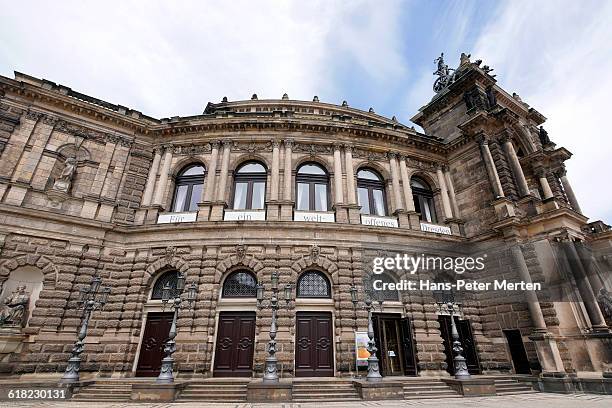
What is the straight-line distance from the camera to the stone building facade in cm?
1191

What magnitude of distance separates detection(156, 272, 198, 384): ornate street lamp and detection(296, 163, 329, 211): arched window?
6.13 metres

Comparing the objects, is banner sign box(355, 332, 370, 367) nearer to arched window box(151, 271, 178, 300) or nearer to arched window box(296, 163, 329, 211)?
arched window box(296, 163, 329, 211)

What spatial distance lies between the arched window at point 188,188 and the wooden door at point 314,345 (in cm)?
782

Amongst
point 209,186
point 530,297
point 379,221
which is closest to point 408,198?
point 379,221

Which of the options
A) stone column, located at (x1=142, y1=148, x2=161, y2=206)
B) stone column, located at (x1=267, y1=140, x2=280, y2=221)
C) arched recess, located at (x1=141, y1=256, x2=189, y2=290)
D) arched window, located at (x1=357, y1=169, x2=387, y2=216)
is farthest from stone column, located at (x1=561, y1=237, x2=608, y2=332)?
stone column, located at (x1=142, y1=148, x2=161, y2=206)

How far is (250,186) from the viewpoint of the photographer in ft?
51.6

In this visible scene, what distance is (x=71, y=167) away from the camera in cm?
1430

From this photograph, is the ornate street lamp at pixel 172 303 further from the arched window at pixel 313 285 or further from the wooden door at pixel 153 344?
the arched window at pixel 313 285

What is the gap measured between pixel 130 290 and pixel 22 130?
30.1 feet

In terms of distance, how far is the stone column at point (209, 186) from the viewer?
14.3 meters

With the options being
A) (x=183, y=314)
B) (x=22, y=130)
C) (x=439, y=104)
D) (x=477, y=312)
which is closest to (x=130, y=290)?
(x=183, y=314)

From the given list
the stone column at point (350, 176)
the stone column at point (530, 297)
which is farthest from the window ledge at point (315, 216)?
the stone column at point (530, 297)

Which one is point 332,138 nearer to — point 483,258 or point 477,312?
point 483,258

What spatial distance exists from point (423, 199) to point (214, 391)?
13787 millimetres
